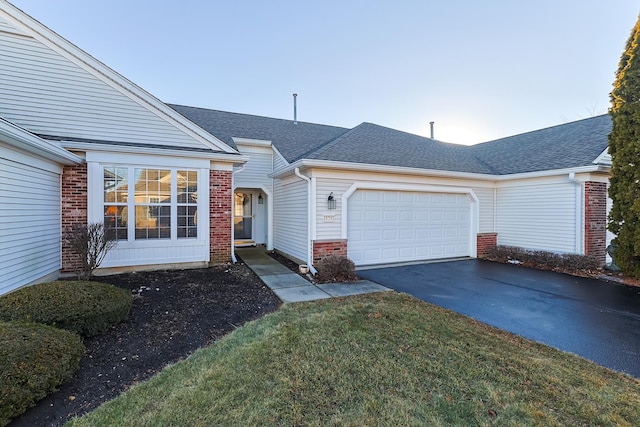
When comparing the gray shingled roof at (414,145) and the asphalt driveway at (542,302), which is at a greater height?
the gray shingled roof at (414,145)

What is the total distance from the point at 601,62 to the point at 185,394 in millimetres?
18010

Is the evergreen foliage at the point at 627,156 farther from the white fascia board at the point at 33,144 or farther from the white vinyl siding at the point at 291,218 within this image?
the white fascia board at the point at 33,144

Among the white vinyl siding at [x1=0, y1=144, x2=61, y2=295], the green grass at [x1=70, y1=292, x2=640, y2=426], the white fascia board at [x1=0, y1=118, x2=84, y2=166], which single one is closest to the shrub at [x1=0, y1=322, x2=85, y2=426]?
the green grass at [x1=70, y1=292, x2=640, y2=426]

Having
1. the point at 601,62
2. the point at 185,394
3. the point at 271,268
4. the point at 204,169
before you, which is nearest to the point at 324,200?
the point at 271,268

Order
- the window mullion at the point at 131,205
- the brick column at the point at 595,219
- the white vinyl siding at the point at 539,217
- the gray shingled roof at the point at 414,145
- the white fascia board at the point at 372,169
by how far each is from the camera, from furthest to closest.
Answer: the gray shingled roof at the point at 414,145 < the white vinyl siding at the point at 539,217 < the brick column at the point at 595,219 < the white fascia board at the point at 372,169 < the window mullion at the point at 131,205

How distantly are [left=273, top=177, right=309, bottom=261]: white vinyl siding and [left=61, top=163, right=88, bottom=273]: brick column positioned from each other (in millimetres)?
5484

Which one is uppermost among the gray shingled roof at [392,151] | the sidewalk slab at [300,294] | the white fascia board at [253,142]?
the white fascia board at [253,142]

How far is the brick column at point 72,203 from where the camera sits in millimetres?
7176

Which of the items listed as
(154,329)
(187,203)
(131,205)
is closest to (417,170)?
(187,203)

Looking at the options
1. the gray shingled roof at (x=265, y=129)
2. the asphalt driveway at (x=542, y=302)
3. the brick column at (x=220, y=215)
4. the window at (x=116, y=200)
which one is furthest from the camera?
the gray shingled roof at (x=265, y=129)

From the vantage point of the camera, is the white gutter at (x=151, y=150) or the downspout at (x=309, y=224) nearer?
the white gutter at (x=151, y=150)

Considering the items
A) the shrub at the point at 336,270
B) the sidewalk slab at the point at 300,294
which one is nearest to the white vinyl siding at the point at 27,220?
the sidewalk slab at the point at 300,294

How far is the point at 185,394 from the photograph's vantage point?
9.02 feet

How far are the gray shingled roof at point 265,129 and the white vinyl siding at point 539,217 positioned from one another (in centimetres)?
698
